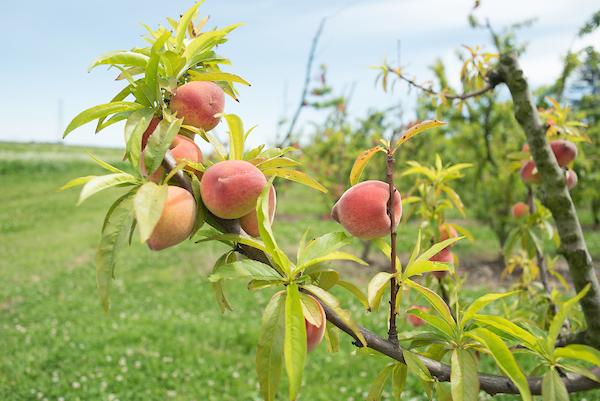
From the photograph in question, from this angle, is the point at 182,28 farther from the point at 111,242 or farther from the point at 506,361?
the point at 506,361

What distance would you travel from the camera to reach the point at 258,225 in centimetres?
51

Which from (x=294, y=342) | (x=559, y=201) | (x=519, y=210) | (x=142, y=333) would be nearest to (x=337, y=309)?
(x=294, y=342)

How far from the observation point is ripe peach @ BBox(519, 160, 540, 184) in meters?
1.29

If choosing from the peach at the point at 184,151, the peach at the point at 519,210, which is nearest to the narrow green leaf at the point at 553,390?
the peach at the point at 184,151

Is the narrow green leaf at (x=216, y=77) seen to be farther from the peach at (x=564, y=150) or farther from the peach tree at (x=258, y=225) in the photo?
the peach at (x=564, y=150)

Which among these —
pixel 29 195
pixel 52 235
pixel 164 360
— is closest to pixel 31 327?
pixel 164 360

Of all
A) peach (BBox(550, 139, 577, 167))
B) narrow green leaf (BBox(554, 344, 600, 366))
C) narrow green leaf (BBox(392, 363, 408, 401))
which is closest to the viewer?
narrow green leaf (BBox(554, 344, 600, 366))

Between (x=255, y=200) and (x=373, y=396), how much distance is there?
13.3 inches

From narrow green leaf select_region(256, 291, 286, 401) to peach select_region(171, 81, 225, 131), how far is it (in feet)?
0.76

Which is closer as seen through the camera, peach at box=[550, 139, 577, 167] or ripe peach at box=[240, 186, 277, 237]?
ripe peach at box=[240, 186, 277, 237]

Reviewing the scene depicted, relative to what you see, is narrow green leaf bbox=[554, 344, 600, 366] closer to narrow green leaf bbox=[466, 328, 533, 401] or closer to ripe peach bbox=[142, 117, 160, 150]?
narrow green leaf bbox=[466, 328, 533, 401]

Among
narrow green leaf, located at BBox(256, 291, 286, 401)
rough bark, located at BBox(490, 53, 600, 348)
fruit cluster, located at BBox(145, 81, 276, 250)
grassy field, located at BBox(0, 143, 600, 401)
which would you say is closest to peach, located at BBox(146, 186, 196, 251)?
fruit cluster, located at BBox(145, 81, 276, 250)

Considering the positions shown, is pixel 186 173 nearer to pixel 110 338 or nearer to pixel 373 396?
pixel 373 396

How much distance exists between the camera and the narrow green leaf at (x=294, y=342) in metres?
0.42
